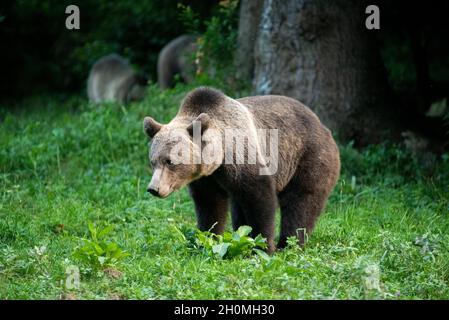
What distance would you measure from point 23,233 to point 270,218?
2437 mm

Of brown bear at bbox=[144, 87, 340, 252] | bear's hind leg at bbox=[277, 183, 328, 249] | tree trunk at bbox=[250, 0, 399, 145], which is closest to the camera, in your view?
brown bear at bbox=[144, 87, 340, 252]

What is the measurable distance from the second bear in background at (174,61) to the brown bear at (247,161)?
7.09 m

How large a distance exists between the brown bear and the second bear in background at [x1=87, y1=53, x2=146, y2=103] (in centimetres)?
785

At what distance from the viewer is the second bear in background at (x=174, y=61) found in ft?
47.9

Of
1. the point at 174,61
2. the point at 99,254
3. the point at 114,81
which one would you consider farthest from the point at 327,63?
the point at 114,81

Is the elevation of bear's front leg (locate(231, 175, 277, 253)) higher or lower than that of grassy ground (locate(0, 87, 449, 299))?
higher

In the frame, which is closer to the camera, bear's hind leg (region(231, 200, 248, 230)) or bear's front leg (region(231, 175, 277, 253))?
bear's front leg (region(231, 175, 277, 253))

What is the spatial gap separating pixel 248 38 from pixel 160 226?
498 cm

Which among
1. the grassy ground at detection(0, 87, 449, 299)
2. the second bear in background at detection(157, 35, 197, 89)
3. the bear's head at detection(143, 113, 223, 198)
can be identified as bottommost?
the grassy ground at detection(0, 87, 449, 299)

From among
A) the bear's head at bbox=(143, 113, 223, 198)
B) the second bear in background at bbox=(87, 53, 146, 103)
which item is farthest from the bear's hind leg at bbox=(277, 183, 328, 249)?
the second bear in background at bbox=(87, 53, 146, 103)

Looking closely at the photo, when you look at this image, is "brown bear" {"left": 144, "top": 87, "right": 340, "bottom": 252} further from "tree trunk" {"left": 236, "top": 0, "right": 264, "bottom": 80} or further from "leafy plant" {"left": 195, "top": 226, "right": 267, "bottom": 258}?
"tree trunk" {"left": 236, "top": 0, "right": 264, "bottom": 80}

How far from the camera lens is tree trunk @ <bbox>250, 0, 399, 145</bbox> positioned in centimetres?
1050

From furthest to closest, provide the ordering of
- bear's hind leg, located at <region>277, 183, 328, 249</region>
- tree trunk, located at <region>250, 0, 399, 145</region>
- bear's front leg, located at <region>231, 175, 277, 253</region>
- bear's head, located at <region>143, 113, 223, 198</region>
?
tree trunk, located at <region>250, 0, 399, 145</region> → bear's hind leg, located at <region>277, 183, 328, 249</region> → bear's front leg, located at <region>231, 175, 277, 253</region> → bear's head, located at <region>143, 113, 223, 198</region>
